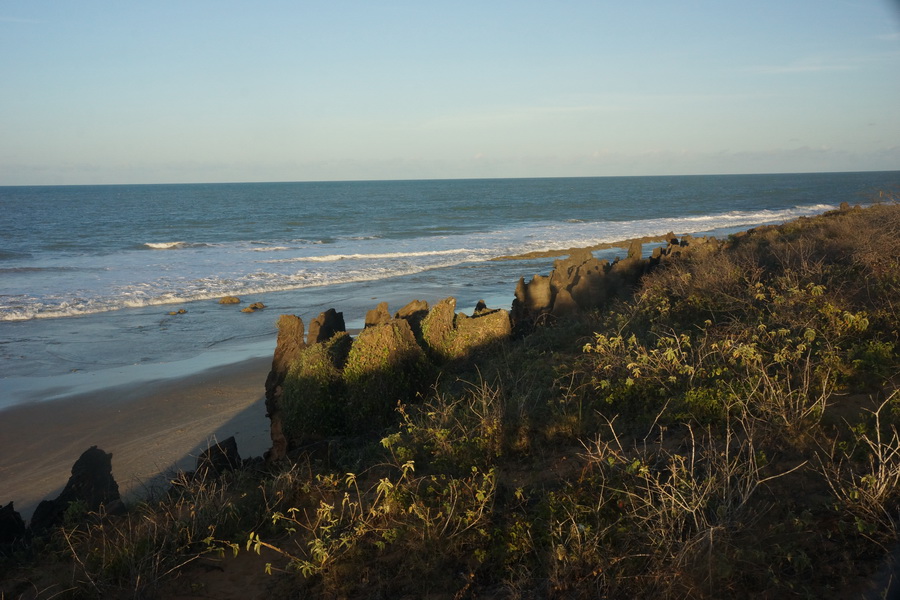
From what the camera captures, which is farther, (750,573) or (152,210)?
(152,210)

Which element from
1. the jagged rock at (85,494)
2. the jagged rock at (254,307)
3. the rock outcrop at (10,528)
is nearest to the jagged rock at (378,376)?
the jagged rock at (85,494)

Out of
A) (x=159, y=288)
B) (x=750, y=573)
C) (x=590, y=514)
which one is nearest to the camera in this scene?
(x=750, y=573)

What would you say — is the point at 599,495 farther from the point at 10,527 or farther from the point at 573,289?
the point at 573,289

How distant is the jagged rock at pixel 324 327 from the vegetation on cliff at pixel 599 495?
1950mm

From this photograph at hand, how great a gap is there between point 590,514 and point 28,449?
865 centimetres

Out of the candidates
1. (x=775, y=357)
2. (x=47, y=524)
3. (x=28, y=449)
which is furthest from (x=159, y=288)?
(x=775, y=357)

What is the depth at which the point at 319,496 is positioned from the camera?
585 centimetres

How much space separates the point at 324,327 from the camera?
997cm

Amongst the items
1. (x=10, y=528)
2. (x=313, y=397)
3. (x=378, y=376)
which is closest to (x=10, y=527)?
(x=10, y=528)

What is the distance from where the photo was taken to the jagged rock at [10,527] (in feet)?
20.5

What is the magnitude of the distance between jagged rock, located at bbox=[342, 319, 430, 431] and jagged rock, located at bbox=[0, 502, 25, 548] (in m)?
3.38

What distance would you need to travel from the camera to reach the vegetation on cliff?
3.96 m

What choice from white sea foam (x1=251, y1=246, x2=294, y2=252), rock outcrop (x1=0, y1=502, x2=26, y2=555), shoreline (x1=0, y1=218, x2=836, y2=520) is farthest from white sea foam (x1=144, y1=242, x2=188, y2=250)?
rock outcrop (x1=0, y1=502, x2=26, y2=555)

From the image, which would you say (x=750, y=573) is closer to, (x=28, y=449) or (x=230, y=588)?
(x=230, y=588)
